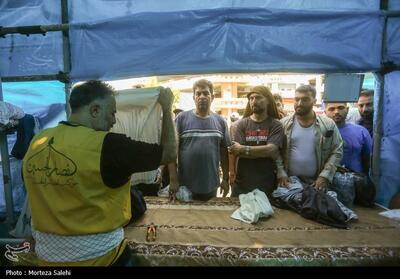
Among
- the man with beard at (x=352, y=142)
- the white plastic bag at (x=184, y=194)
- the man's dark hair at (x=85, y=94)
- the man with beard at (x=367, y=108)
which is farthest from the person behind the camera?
the man with beard at (x=367, y=108)

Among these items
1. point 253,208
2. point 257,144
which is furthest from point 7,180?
point 257,144

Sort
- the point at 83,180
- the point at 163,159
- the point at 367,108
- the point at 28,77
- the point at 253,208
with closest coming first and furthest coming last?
the point at 83,180, the point at 163,159, the point at 253,208, the point at 28,77, the point at 367,108

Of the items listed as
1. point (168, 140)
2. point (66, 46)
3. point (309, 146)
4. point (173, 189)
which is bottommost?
point (173, 189)

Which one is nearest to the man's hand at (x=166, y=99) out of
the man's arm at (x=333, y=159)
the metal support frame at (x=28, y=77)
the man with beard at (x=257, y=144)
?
the man with beard at (x=257, y=144)

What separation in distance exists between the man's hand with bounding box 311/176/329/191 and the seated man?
1.69 m

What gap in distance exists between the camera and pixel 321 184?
257 cm

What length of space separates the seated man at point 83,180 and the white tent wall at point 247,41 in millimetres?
1271

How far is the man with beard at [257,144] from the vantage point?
2.74m

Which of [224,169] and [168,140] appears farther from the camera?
[224,169]

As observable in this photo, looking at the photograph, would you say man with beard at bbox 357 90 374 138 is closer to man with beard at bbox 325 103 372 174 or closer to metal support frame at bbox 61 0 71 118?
man with beard at bbox 325 103 372 174

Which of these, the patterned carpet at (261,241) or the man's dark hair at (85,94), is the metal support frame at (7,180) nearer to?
the patterned carpet at (261,241)

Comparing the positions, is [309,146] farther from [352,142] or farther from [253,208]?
[253,208]

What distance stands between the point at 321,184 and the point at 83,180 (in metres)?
2.06
